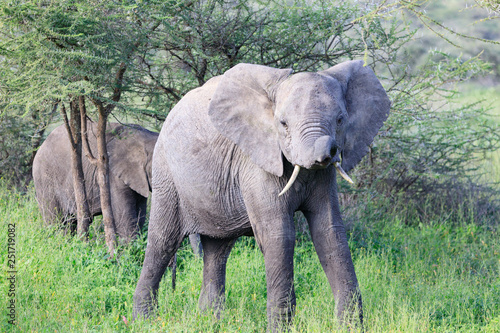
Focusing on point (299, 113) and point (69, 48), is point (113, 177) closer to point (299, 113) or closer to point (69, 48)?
point (69, 48)

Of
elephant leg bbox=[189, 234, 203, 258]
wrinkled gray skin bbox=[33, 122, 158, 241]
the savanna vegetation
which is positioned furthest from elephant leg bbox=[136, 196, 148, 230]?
elephant leg bbox=[189, 234, 203, 258]

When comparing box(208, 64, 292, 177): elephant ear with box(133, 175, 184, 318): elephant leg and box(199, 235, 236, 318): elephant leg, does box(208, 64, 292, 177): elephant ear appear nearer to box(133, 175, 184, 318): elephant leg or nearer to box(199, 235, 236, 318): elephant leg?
box(133, 175, 184, 318): elephant leg

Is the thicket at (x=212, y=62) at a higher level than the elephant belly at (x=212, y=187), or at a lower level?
higher

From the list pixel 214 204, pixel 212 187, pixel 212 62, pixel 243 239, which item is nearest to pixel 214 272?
pixel 214 204

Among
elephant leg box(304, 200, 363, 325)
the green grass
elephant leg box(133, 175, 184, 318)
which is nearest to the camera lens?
elephant leg box(304, 200, 363, 325)

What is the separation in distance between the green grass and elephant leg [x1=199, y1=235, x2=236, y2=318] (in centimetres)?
14

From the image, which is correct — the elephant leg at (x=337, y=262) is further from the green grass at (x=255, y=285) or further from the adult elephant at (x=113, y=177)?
the adult elephant at (x=113, y=177)

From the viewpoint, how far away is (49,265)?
5.65 meters

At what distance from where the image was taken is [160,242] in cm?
506

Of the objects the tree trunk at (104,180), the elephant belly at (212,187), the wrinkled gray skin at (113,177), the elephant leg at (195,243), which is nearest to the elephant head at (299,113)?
the elephant belly at (212,187)

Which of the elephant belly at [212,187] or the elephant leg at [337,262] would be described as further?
the elephant belly at [212,187]

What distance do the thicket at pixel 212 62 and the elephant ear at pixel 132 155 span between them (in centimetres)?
24

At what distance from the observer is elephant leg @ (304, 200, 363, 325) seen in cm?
408

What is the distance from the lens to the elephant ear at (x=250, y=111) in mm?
4094
